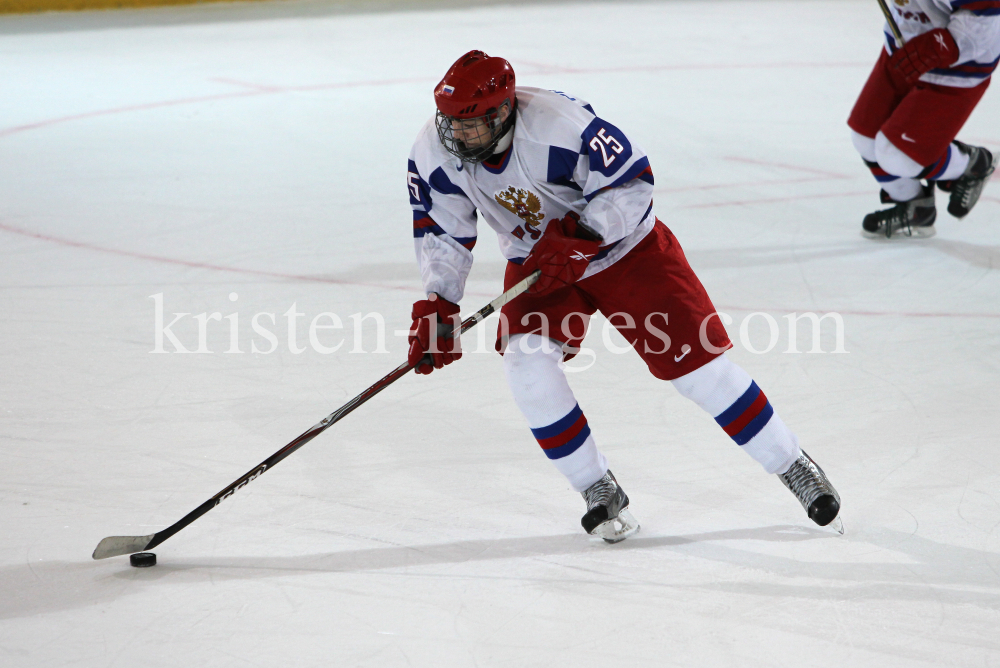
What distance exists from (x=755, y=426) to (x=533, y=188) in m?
0.67

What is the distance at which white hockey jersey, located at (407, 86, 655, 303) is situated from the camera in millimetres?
2088

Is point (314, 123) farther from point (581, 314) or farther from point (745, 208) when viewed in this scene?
point (581, 314)

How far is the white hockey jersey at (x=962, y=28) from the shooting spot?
11.8ft

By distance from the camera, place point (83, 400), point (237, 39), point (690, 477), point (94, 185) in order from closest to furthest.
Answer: point (690, 477) → point (83, 400) → point (94, 185) → point (237, 39)

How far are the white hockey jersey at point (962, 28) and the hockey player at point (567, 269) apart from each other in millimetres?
2025

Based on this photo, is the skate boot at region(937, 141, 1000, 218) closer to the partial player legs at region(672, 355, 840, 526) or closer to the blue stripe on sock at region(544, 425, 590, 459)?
the partial player legs at region(672, 355, 840, 526)

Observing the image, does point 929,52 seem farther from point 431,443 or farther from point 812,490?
point 431,443

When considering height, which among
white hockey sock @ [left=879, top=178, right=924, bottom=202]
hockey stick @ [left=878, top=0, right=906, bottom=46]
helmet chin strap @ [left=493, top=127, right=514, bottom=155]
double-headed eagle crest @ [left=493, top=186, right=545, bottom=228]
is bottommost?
double-headed eagle crest @ [left=493, top=186, right=545, bottom=228]

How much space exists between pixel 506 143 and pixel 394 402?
1.00 m

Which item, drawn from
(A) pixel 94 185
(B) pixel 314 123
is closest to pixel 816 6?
(B) pixel 314 123

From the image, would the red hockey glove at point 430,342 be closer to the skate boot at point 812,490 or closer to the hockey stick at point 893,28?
the skate boot at point 812,490

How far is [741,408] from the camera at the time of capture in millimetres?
2125

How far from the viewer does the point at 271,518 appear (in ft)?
7.56

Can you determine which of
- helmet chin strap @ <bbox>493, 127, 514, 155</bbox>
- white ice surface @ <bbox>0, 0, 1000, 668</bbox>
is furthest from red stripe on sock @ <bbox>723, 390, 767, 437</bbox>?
helmet chin strap @ <bbox>493, 127, 514, 155</bbox>
